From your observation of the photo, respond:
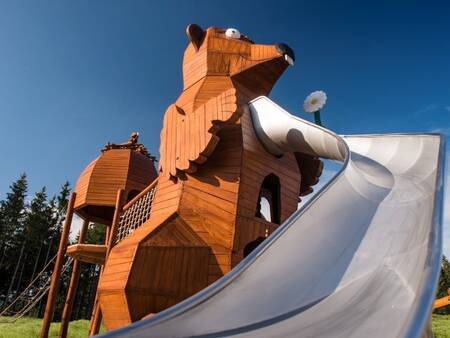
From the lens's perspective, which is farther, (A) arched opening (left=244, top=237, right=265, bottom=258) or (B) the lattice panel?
(B) the lattice panel

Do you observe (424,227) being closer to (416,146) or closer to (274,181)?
(416,146)

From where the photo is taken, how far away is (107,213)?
38.1 feet

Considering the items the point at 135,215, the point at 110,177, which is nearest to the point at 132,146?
the point at 110,177

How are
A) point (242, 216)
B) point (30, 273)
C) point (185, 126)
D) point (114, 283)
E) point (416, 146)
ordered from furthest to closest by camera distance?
1. point (30, 273)
2. point (185, 126)
3. point (242, 216)
4. point (114, 283)
5. point (416, 146)

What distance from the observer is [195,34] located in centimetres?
741

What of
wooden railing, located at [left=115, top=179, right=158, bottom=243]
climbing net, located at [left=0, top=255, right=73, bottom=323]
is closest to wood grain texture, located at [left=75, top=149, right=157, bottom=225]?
wooden railing, located at [left=115, top=179, right=158, bottom=243]

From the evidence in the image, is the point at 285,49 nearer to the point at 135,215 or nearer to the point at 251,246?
the point at 251,246

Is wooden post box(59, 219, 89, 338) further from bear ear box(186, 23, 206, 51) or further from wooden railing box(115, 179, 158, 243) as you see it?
bear ear box(186, 23, 206, 51)

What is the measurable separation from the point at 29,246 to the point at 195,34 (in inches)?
1238

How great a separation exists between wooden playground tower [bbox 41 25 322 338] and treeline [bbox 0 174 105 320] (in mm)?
27282

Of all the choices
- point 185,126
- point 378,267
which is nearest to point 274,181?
point 185,126

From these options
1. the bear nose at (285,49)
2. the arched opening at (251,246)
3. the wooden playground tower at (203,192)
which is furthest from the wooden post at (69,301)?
the bear nose at (285,49)

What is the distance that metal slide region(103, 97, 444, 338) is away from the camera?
204cm

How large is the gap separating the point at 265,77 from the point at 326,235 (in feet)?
Answer: 15.9
